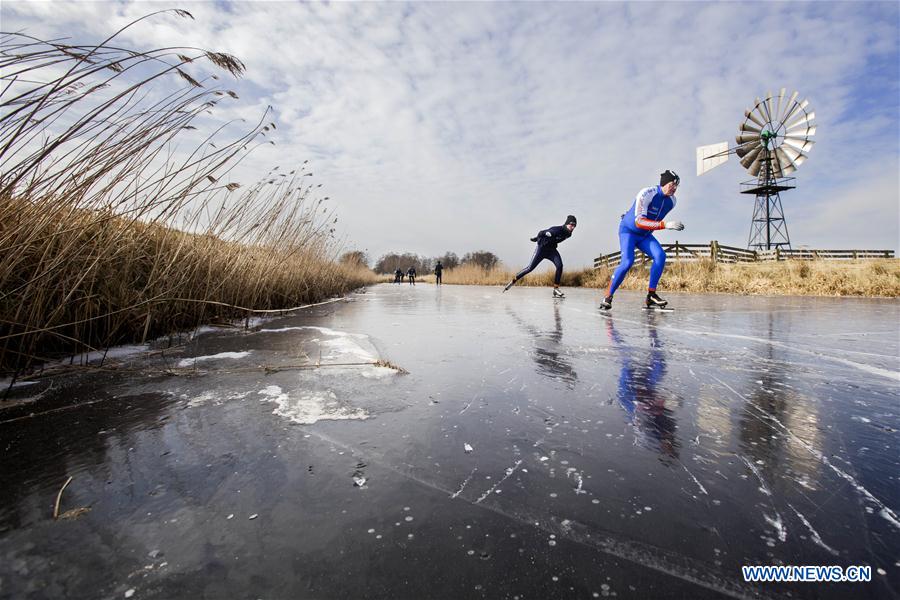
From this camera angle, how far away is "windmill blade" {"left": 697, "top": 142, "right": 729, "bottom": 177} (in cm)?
1805

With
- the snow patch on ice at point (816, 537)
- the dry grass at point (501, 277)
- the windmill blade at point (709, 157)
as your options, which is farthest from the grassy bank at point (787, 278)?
the snow patch on ice at point (816, 537)

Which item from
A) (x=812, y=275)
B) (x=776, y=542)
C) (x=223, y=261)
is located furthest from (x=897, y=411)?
(x=812, y=275)

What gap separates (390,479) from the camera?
101 centimetres

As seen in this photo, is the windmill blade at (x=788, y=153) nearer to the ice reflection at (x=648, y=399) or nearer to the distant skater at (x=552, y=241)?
the distant skater at (x=552, y=241)

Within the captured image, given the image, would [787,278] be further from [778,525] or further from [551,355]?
[778,525]

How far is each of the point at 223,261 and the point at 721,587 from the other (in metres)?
4.79

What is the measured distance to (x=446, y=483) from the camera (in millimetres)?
997

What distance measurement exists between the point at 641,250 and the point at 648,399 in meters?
5.16

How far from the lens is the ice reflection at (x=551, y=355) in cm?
204

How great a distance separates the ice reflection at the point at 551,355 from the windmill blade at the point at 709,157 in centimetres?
1902

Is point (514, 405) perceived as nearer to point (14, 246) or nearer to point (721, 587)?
point (721, 587)

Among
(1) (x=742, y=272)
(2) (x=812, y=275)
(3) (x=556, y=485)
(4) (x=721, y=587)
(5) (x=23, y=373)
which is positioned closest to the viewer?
(4) (x=721, y=587)

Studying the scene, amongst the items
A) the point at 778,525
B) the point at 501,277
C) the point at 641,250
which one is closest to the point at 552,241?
the point at 641,250

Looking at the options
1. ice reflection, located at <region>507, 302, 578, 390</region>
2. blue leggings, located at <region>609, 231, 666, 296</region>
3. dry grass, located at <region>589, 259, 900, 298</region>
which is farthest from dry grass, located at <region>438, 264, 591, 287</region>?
ice reflection, located at <region>507, 302, 578, 390</region>
